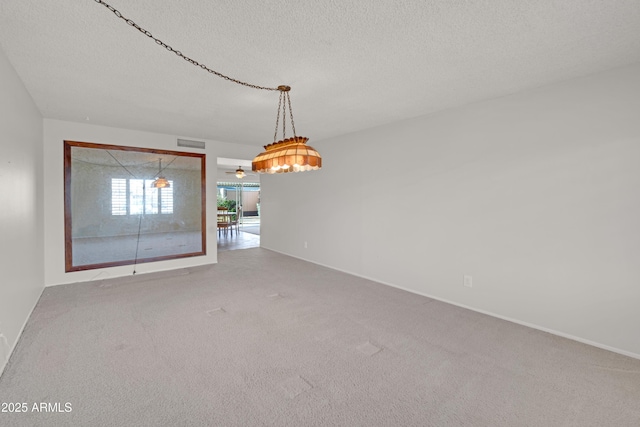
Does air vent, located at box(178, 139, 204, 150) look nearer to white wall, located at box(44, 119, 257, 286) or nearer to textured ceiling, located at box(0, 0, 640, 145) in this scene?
white wall, located at box(44, 119, 257, 286)

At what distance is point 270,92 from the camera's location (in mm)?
3109

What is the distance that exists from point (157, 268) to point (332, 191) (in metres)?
3.57

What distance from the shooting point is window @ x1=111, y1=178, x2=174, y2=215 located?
4898mm

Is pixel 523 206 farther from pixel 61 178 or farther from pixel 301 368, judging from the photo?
pixel 61 178

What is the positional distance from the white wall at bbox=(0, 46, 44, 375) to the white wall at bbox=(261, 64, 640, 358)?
4187mm

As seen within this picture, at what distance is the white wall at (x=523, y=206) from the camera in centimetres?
250

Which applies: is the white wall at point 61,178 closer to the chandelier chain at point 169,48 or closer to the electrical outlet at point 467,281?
the chandelier chain at point 169,48

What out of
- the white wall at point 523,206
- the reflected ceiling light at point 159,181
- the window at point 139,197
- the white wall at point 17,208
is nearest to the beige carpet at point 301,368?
the white wall at point 17,208

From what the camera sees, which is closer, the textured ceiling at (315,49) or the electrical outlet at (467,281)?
Result: the textured ceiling at (315,49)

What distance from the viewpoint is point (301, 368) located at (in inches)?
87.4

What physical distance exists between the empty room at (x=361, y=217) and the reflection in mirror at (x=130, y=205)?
Answer: 0.15 ft

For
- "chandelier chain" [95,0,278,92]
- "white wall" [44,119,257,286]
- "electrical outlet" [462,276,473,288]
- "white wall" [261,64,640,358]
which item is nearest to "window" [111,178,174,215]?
"white wall" [44,119,257,286]

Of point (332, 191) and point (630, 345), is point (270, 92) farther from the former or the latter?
point (630, 345)

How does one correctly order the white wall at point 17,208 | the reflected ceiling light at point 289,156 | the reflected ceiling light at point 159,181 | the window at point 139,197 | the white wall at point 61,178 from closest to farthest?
the white wall at point 17,208 → the reflected ceiling light at point 289,156 → the white wall at point 61,178 → the window at point 139,197 → the reflected ceiling light at point 159,181
